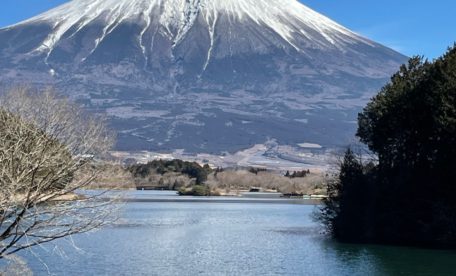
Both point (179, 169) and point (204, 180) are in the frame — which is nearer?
point (204, 180)

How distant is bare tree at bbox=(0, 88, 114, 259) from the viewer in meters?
10.9

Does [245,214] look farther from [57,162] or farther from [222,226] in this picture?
[57,162]

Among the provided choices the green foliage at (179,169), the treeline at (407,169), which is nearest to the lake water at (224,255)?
the treeline at (407,169)

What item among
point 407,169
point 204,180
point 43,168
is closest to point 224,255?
point 407,169

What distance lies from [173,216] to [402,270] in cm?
2539

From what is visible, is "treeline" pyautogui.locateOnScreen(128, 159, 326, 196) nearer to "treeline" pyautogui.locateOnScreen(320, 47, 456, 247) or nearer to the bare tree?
"treeline" pyautogui.locateOnScreen(320, 47, 456, 247)

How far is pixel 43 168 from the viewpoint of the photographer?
1149cm

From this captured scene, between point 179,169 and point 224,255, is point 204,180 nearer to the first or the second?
point 179,169

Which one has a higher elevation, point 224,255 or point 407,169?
point 407,169

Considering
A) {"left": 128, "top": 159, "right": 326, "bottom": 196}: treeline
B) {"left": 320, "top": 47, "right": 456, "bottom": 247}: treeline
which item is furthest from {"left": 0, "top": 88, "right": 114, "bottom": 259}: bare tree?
{"left": 128, "top": 159, "right": 326, "bottom": 196}: treeline

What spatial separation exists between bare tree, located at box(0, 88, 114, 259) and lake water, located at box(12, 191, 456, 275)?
5.32 meters

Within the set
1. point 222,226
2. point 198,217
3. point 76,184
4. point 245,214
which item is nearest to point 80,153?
point 76,184

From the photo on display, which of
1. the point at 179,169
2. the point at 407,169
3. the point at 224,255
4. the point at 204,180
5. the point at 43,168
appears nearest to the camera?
the point at 43,168

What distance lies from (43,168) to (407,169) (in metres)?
23.0
